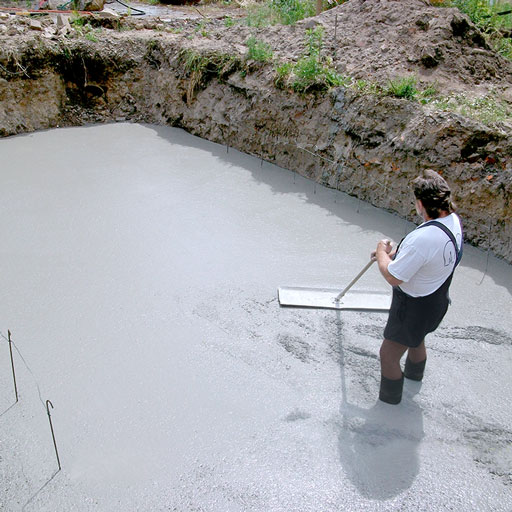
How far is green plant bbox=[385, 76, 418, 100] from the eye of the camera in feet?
14.1

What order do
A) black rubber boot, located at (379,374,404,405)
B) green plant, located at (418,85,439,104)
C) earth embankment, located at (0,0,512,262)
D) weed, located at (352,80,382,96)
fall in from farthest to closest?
weed, located at (352,80,382,96) → green plant, located at (418,85,439,104) → earth embankment, located at (0,0,512,262) → black rubber boot, located at (379,374,404,405)

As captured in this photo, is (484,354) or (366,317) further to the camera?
(366,317)

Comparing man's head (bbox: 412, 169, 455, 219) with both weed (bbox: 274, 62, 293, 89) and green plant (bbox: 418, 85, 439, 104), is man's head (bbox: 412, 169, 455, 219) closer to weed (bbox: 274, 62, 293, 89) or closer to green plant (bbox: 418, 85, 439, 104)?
green plant (bbox: 418, 85, 439, 104)

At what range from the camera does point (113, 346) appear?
112 inches

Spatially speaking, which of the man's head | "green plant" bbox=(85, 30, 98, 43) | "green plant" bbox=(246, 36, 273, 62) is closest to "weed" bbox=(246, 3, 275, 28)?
"green plant" bbox=(246, 36, 273, 62)

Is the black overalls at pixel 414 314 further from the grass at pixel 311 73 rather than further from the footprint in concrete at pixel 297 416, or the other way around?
the grass at pixel 311 73

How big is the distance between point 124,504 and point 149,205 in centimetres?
272

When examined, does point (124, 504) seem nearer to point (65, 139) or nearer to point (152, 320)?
point (152, 320)

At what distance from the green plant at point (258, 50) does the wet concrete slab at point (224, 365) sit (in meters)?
1.63

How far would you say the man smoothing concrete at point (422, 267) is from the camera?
6.59 ft

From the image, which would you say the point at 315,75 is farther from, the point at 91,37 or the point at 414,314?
the point at 414,314

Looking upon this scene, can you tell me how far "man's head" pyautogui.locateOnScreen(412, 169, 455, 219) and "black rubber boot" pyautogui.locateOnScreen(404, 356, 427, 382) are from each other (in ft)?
2.86

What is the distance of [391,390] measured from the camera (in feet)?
7.98

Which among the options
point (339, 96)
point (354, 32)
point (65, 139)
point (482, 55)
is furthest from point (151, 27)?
point (482, 55)
